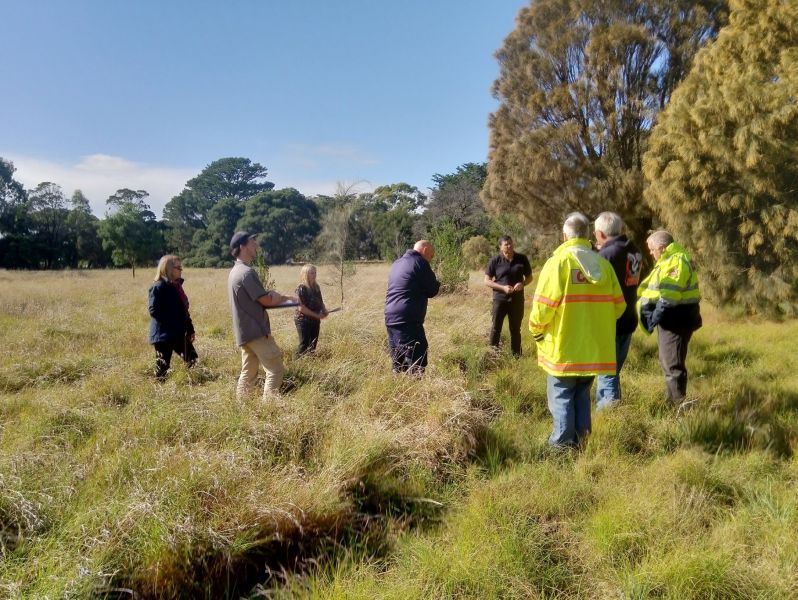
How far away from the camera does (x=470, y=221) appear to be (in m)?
32.4

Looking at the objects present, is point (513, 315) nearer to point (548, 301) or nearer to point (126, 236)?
point (548, 301)

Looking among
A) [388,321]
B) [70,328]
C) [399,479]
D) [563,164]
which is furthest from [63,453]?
[563,164]

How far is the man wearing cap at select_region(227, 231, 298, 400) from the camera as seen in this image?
4141 mm

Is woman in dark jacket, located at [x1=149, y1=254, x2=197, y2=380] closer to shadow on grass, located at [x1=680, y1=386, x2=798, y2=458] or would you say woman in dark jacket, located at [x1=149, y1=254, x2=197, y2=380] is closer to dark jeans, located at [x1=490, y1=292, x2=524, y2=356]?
dark jeans, located at [x1=490, y1=292, x2=524, y2=356]

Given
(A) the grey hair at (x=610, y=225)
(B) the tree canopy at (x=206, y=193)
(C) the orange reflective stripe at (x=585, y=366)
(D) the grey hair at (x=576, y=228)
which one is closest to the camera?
(C) the orange reflective stripe at (x=585, y=366)

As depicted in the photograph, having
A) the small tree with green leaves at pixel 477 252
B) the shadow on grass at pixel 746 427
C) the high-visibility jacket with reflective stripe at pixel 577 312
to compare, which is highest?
the small tree with green leaves at pixel 477 252

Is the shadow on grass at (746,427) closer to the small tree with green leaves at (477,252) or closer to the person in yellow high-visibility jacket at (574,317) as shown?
the person in yellow high-visibility jacket at (574,317)

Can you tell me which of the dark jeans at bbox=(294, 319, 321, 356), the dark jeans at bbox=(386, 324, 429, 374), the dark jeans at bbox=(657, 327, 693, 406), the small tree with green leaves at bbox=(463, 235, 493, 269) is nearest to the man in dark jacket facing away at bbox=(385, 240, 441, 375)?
the dark jeans at bbox=(386, 324, 429, 374)

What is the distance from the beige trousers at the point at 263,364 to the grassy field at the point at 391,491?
278 mm

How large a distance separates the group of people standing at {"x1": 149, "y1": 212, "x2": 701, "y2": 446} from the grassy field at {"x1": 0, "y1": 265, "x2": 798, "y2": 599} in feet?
1.08

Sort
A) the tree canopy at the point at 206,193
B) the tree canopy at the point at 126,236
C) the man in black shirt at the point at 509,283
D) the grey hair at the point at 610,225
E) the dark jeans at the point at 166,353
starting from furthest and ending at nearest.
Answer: the tree canopy at the point at 206,193, the tree canopy at the point at 126,236, the man in black shirt at the point at 509,283, the dark jeans at the point at 166,353, the grey hair at the point at 610,225

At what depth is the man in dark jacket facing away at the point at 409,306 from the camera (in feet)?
15.1

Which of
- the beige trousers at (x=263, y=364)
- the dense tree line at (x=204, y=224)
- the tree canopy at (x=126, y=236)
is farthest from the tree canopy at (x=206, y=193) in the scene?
the beige trousers at (x=263, y=364)

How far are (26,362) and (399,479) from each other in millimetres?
5368
